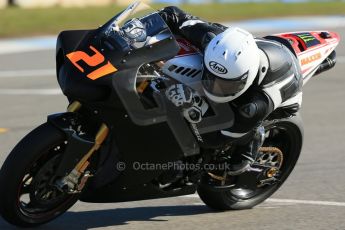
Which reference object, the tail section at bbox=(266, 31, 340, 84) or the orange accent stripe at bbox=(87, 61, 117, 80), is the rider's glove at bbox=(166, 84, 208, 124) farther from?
the tail section at bbox=(266, 31, 340, 84)

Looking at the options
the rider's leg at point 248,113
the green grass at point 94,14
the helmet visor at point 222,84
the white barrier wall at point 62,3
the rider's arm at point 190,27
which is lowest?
the white barrier wall at point 62,3

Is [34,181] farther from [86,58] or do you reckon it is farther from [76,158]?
[86,58]

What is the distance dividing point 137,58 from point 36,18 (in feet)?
54.0

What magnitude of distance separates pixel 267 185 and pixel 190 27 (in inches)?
57.9

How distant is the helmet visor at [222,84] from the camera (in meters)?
5.20

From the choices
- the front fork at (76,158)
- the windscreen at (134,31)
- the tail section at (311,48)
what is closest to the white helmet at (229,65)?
the windscreen at (134,31)


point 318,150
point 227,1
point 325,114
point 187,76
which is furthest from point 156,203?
point 227,1

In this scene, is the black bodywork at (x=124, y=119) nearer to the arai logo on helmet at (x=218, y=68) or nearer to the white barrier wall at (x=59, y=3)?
the arai logo on helmet at (x=218, y=68)

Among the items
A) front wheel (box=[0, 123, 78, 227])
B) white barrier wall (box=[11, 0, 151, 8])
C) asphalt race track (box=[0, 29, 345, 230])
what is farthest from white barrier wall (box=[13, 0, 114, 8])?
front wheel (box=[0, 123, 78, 227])

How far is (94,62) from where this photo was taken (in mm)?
5156

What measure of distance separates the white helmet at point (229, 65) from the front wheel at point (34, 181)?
0.99m

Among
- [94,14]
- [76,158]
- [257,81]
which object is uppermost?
[257,81]

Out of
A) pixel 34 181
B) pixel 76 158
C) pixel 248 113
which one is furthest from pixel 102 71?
pixel 248 113

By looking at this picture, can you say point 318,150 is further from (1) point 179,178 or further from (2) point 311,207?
(1) point 179,178
